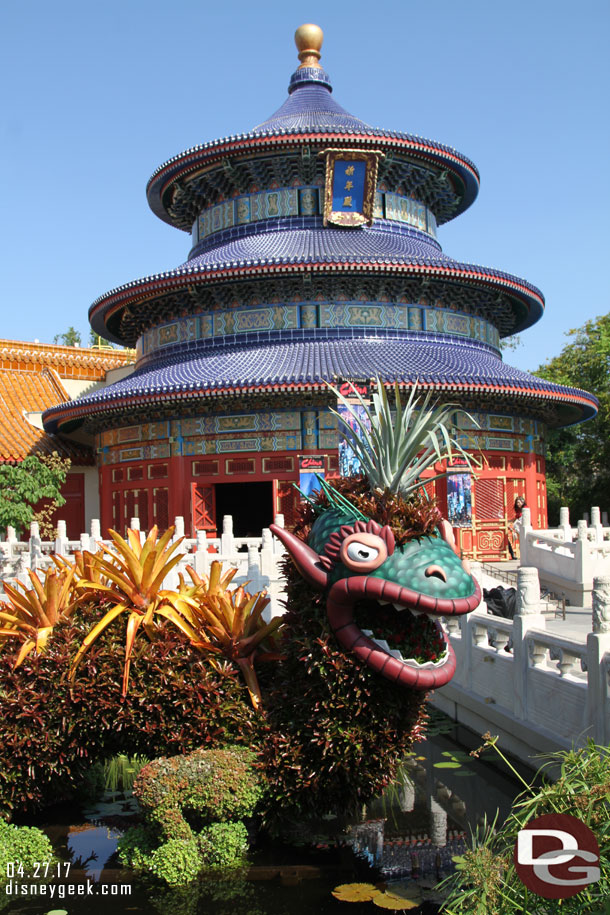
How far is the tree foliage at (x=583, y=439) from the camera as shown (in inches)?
1404

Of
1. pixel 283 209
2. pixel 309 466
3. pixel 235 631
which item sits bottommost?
pixel 235 631

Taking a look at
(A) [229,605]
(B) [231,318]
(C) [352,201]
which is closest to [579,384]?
(C) [352,201]

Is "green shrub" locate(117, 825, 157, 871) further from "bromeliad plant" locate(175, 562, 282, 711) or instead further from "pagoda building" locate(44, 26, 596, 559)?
"pagoda building" locate(44, 26, 596, 559)

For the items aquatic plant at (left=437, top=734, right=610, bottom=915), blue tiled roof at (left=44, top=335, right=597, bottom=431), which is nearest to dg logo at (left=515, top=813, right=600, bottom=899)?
aquatic plant at (left=437, top=734, right=610, bottom=915)

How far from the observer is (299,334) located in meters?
23.2

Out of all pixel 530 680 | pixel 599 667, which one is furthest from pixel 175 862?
pixel 530 680

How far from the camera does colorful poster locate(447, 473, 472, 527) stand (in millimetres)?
21828

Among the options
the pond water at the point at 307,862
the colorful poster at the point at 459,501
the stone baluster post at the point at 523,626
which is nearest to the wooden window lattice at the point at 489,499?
the colorful poster at the point at 459,501

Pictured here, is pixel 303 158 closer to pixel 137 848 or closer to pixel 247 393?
pixel 247 393

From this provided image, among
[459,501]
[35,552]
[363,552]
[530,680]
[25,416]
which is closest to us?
[363,552]

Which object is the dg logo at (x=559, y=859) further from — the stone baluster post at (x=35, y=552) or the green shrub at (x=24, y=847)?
the stone baluster post at (x=35, y=552)

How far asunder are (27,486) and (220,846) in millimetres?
18851

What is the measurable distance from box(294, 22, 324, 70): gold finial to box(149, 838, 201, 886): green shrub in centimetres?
3052

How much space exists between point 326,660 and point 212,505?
17.6 m
